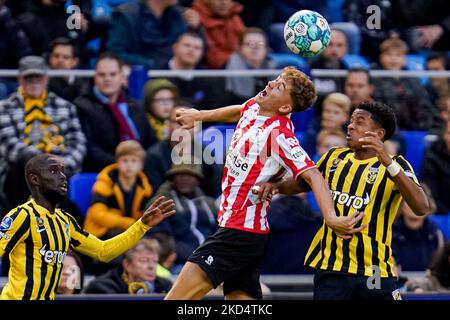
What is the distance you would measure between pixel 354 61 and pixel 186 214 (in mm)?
3439

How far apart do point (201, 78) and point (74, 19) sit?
174 cm

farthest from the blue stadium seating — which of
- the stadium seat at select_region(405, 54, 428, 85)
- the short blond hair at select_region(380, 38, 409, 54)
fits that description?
the stadium seat at select_region(405, 54, 428, 85)

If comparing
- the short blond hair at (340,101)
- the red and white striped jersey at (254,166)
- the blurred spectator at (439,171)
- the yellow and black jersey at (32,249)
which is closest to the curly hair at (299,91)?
the red and white striped jersey at (254,166)

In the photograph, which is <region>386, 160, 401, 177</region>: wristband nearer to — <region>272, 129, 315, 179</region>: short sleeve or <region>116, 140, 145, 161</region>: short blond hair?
<region>272, 129, 315, 179</region>: short sleeve

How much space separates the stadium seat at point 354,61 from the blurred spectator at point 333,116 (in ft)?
4.38

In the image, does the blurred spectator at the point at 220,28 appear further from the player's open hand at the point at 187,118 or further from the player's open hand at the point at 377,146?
the player's open hand at the point at 377,146

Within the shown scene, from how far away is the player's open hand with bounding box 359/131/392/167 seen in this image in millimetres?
8758

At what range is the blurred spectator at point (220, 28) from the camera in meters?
14.2

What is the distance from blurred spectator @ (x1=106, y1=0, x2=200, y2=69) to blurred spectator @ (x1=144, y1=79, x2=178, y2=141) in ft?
3.72

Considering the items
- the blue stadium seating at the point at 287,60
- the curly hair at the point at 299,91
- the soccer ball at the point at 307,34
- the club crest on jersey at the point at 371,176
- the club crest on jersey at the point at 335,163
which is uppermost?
the blue stadium seating at the point at 287,60

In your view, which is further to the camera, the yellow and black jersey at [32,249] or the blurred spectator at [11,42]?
the blurred spectator at [11,42]

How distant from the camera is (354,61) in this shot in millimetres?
14438

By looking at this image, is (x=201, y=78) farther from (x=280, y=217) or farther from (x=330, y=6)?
(x=330, y=6)
